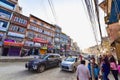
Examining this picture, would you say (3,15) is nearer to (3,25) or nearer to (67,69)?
(3,25)

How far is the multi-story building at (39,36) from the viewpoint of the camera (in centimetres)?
3317

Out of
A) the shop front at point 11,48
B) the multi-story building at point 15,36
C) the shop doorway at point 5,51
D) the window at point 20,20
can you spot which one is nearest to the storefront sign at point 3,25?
the multi-story building at point 15,36

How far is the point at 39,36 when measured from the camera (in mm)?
37250

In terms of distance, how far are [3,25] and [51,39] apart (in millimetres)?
21608

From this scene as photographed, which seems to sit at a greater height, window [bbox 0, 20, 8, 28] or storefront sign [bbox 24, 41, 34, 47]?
window [bbox 0, 20, 8, 28]

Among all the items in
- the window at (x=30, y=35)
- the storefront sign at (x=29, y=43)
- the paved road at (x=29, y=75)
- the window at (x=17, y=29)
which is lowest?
the paved road at (x=29, y=75)

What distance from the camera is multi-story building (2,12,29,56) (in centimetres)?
2642

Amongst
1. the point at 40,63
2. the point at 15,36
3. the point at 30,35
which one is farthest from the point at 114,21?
the point at 30,35

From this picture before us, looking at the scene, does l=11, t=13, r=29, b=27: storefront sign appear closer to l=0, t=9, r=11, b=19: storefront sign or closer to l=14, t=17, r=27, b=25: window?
l=14, t=17, r=27, b=25: window

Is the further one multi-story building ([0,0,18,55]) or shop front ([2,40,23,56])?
shop front ([2,40,23,56])

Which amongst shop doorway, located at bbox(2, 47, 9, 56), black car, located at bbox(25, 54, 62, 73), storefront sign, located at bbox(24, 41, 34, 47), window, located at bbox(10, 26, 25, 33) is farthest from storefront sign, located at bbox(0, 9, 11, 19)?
black car, located at bbox(25, 54, 62, 73)

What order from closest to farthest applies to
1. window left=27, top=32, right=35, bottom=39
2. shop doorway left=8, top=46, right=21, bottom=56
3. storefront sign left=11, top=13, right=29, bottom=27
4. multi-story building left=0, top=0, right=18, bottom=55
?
multi-story building left=0, top=0, right=18, bottom=55
shop doorway left=8, top=46, right=21, bottom=56
storefront sign left=11, top=13, right=29, bottom=27
window left=27, top=32, right=35, bottom=39

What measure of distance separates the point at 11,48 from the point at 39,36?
38.6ft

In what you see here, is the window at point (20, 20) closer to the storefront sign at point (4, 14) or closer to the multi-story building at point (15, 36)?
the multi-story building at point (15, 36)
